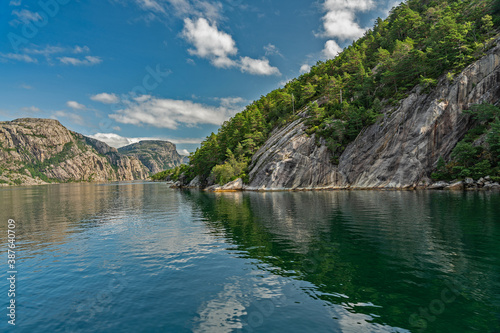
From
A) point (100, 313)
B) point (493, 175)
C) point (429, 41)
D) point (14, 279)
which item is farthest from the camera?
point (429, 41)

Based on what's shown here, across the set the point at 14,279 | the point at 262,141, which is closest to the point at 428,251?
the point at 14,279

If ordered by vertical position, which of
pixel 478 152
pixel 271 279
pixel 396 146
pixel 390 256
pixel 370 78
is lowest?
pixel 271 279

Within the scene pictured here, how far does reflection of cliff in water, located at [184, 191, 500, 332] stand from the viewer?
37.2 ft

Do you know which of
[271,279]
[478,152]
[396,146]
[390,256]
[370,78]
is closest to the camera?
[271,279]

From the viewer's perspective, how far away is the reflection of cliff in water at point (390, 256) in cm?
1134

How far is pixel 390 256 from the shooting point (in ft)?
57.1

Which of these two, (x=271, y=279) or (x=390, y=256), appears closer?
(x=271, y=279)

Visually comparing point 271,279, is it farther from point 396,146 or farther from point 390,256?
point 396,146

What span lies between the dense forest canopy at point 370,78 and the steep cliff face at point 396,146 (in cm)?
417

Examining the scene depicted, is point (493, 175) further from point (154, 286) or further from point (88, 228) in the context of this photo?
point (88, 228)

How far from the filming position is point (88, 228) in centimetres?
3253

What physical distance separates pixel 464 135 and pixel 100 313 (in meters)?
83.2

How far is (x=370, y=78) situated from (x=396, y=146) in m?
30.2

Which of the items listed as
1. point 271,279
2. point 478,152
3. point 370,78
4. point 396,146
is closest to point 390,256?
point 271,279
